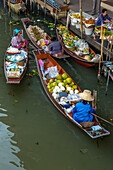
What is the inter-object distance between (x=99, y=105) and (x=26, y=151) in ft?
10.7

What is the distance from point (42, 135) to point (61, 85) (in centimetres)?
209

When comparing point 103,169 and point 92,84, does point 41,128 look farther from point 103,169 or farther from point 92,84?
point 92,84

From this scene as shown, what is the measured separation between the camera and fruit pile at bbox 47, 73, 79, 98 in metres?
8.28

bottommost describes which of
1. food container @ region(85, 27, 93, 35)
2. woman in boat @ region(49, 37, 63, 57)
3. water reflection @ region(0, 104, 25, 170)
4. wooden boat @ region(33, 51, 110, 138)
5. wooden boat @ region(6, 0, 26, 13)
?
water reflection @ region(0, 104, 25, 170)

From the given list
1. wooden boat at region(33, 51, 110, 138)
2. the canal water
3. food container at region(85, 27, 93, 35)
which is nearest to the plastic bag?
wooden boat at region(33, 51, 110, 138)

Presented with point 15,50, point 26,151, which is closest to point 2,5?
point 15,50

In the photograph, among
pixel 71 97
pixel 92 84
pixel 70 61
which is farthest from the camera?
pixel 70 61

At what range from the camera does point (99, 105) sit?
8492 millimetres

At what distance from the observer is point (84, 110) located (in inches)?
270

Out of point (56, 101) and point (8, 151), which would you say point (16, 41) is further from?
point (8, 151)

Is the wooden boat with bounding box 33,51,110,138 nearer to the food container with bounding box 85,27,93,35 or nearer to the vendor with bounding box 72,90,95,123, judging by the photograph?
the vendor with bounding box 72,90,95,123

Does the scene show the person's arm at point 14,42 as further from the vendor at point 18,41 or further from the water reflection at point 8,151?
the water reflection at point 8,151

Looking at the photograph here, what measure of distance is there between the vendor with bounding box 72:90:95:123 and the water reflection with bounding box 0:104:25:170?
2031mm

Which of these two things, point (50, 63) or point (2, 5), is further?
point (2, 5)
